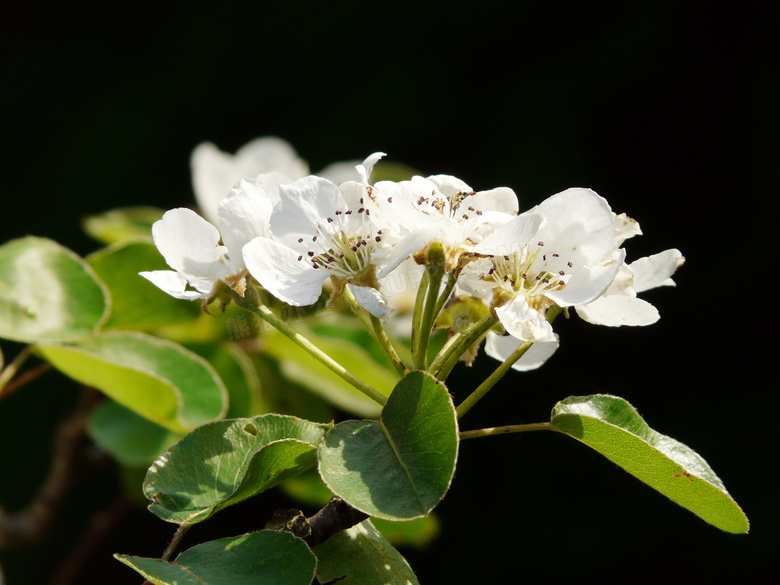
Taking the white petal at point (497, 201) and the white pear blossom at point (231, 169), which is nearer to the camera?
the white petal at point (497, 201)

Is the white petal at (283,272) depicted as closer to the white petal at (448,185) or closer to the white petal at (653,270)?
the white petal at (448,185)

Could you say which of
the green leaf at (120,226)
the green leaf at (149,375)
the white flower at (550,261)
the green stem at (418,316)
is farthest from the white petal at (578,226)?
the green leaf at (120,226)

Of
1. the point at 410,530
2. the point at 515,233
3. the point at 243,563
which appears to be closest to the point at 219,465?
the point at 243,563

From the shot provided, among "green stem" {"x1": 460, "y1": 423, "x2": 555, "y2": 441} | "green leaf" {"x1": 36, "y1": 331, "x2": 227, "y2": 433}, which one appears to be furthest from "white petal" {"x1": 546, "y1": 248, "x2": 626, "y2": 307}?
"green leaf" {"x1": 36, "y1": 331, "x2": 227, "y2": 433}

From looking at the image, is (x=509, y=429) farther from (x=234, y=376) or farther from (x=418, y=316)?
(x=234, y=376)

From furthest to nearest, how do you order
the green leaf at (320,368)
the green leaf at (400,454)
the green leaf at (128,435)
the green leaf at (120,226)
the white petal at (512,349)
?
the green leaf at (120,226) → the green leaf at (320,368) → the green leaf at (128,435) → the white petal at (512,349) → the green leaf at (400,454)

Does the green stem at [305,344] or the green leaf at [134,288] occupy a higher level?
the green stem at [305,344]

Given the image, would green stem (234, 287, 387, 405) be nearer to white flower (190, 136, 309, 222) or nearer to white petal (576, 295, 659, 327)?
white petal (576, 295, 659, 327)
